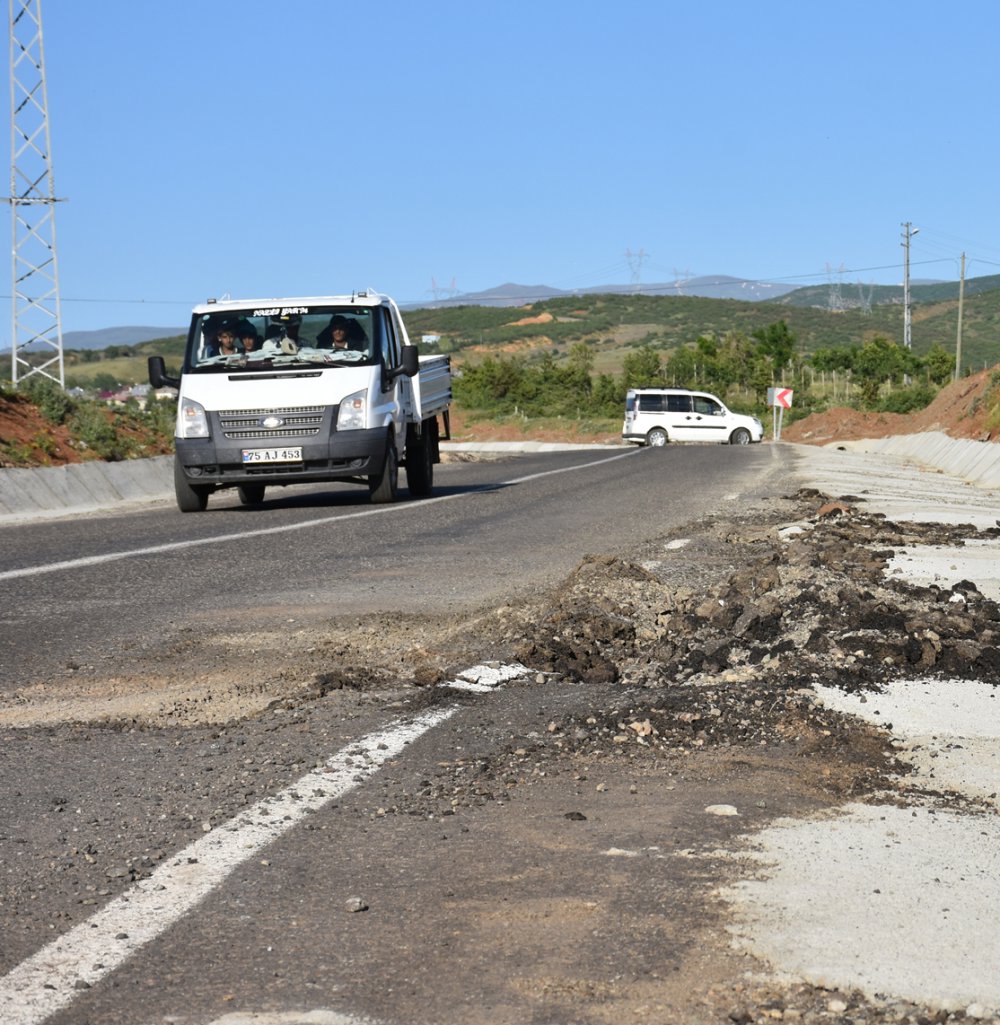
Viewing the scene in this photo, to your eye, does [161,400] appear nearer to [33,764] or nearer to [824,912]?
[33,764]

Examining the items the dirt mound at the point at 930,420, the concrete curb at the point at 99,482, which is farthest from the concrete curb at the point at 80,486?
the dirt mound at the point at 930,420

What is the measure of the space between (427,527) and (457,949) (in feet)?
37.2

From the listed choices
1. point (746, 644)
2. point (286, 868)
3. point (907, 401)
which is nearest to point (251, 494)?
point (746, 644)

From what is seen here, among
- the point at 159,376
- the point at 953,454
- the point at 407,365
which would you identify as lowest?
the point at 953,454

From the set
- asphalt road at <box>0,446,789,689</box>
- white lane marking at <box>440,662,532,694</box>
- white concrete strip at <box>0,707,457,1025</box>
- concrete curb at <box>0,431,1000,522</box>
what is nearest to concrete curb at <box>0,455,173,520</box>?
concrete curb at <box>0,431,1000,522</box>

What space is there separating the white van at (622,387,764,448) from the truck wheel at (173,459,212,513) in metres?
39.2

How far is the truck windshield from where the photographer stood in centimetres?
1722

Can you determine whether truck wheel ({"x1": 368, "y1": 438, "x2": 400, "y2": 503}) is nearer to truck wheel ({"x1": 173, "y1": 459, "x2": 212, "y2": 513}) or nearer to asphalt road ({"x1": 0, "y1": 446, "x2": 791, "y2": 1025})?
truck wheel ({"x1": 173, "y1": 459, "x2": 212, "y2": 513})

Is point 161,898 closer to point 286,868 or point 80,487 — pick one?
point 286,868

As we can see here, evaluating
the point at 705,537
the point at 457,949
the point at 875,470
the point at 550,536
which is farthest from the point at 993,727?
the point at 875,470

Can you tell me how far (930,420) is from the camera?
186 ft

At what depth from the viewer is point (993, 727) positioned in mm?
5254

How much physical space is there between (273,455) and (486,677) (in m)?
11.1

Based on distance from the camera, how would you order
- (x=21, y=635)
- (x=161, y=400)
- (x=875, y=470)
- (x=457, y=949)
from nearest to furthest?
(x=457, y=949), (x=21, y=635), (x=875, y=470), (x=161, y=400)
